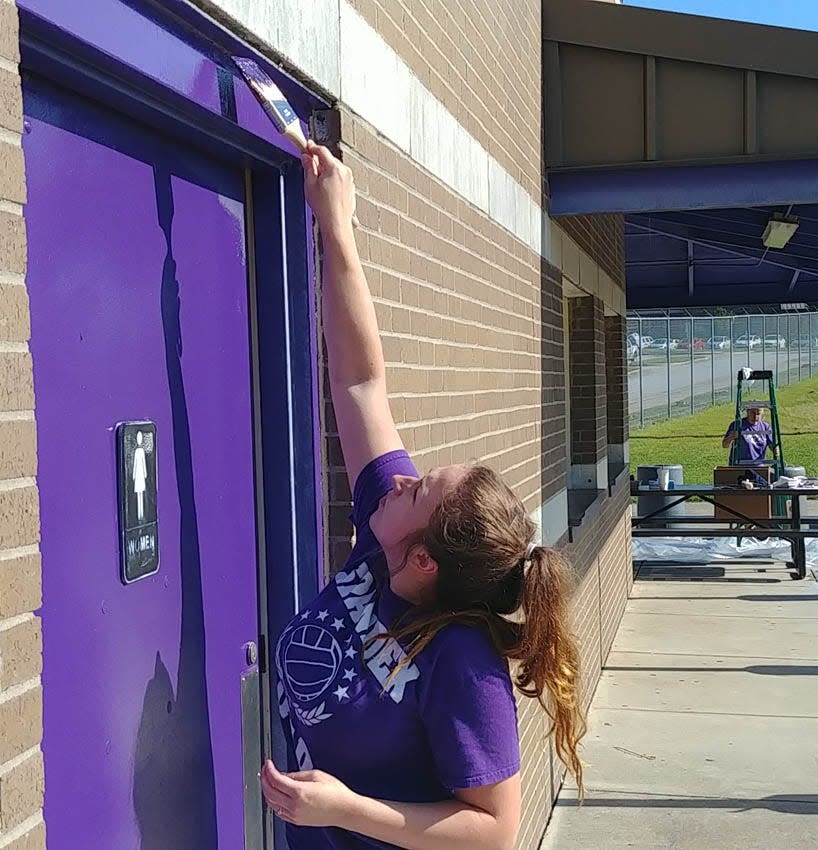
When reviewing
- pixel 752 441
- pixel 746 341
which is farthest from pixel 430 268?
pixel 746 341

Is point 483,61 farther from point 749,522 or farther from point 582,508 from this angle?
point 749,522

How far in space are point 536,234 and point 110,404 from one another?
4.39 meters

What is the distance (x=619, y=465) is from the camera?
1177cm

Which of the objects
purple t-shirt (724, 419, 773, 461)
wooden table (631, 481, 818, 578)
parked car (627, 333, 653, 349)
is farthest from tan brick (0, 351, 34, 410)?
parked car (627, 333, 653, 349)

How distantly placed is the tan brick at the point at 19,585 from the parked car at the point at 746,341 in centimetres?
3401

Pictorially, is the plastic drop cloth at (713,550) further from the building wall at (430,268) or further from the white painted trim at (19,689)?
the white painted trim at (19,689)

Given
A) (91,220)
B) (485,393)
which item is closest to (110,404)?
(91,220)

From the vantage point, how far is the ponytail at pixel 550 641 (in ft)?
6.48

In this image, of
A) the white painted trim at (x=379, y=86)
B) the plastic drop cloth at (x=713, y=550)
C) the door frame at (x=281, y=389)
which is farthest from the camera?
the plastic drop cloth at (x=713, y=550)

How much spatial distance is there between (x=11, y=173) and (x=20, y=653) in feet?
2.12

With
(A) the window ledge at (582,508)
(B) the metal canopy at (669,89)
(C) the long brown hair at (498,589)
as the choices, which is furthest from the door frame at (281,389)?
(A) the window ledge at (582,508)

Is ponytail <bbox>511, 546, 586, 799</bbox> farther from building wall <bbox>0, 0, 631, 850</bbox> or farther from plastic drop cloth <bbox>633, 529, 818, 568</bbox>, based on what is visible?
plastic drop cloth <bbox>633, 529, 818, 568</bbox>

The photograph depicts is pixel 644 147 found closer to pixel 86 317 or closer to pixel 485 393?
pixel 485 393

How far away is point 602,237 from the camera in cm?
982
